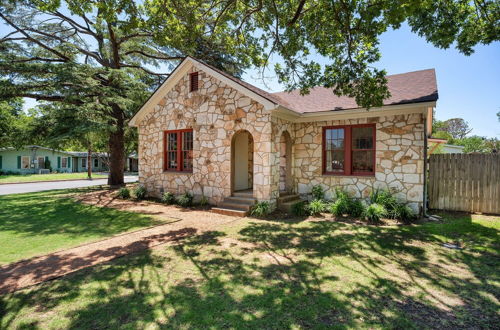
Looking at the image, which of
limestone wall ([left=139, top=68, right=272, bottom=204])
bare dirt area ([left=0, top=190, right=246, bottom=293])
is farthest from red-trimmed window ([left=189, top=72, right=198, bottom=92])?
bare dirt area ([left=0, top=190, right=246, bottom=293])

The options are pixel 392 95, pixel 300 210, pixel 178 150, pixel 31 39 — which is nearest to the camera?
pixel 300 210

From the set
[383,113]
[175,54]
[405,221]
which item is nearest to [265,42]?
[383,113]

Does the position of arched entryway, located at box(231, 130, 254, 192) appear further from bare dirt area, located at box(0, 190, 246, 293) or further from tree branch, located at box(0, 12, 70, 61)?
tree branch, located at box(0, 12, 70, 61)

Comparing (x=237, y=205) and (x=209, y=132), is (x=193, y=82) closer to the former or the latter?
(x=209, y=132)

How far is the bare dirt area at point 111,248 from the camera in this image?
4152mm

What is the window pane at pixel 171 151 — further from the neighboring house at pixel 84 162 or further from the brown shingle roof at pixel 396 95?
the neighboring house at pixel 84 162

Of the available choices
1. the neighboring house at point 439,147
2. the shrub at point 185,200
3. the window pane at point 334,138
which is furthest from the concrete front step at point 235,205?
the neighboring house at point 439,147

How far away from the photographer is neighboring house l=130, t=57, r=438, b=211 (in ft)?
27.2

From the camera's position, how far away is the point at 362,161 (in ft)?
30.4

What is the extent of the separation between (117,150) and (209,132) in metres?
8.90

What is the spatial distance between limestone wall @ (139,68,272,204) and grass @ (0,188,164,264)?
8.61 feet

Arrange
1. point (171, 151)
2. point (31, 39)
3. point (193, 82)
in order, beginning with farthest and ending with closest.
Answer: point (31, 39)
point (171, 151)
point (193, 82)

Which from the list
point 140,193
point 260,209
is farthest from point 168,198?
point 260,209

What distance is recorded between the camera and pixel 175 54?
1723 centimetres
